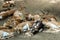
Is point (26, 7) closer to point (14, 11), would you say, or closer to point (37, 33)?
point (14, 11)

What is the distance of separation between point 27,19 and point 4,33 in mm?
600

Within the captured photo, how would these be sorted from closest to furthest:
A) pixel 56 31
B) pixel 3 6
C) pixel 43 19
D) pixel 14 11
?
pixel 56 31 < pixel 43 19 < pixel 14 11 < pixel 3 6

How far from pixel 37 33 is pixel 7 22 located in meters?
0.66

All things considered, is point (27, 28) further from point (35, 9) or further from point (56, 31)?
point (35, 9)

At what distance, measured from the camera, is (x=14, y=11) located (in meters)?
4.49

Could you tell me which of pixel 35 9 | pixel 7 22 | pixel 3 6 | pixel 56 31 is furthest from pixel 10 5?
pixel 56 31

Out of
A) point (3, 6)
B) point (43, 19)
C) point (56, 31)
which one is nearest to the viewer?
point (56, 31)

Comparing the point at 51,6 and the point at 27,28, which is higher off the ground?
the point at 51,6

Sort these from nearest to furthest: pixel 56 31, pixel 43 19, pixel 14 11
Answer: pixel 56 31, pixel 43 19, pixel 14 11

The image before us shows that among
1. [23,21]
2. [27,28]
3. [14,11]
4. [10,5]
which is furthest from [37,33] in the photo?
[10,5]

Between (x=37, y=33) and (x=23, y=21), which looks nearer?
(x=37, y=33)

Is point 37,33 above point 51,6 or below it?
below

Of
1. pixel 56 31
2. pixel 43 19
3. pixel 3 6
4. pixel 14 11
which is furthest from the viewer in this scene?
pixel 3 6

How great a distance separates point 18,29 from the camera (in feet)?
12.4
